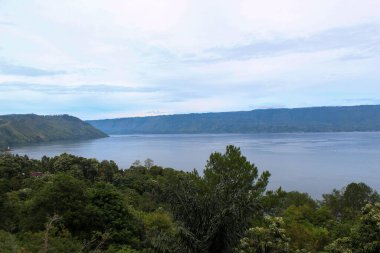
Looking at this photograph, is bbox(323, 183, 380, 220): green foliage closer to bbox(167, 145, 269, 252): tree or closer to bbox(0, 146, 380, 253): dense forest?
bbox(0, 146, 380, 253): dense forest

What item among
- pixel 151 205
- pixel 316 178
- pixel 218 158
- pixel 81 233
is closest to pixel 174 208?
pixel 81 233

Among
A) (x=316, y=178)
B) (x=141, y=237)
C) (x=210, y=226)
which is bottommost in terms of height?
(x=316, y=178)

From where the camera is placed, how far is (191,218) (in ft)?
39.4

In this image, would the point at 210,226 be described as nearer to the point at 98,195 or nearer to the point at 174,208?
the point at 174,208

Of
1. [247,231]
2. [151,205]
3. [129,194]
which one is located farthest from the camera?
[129,194]

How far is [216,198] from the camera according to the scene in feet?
40.3

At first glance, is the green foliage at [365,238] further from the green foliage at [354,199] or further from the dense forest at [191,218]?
the green foliage at [354,199]

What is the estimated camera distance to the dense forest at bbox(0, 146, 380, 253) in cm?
1141

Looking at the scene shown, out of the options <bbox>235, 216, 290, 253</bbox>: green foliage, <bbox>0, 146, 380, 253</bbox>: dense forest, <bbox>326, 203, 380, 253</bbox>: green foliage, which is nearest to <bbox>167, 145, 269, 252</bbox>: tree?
<bbox>0, 146, 380, 253</bbox>: dense forest

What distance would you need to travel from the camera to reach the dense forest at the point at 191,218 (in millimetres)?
11406

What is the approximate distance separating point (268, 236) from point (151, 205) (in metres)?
36.5

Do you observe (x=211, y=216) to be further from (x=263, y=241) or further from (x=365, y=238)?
(x=365, y=238)

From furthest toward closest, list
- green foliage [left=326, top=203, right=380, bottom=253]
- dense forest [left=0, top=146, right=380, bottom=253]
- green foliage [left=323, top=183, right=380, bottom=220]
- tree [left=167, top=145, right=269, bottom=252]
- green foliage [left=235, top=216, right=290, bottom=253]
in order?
green foliage [left=323, top=183, right=380, bottom=220] < green foliage [left=326, top=203, right=380, bottom=253] < dense forest [left=0, top=146, right=380, bottom=253] < tree [left=167, top=145, right=269, bottom=252] < green foliage [left=235, top=216, right=290, bottom=253]

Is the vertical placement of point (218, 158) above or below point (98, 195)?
above
